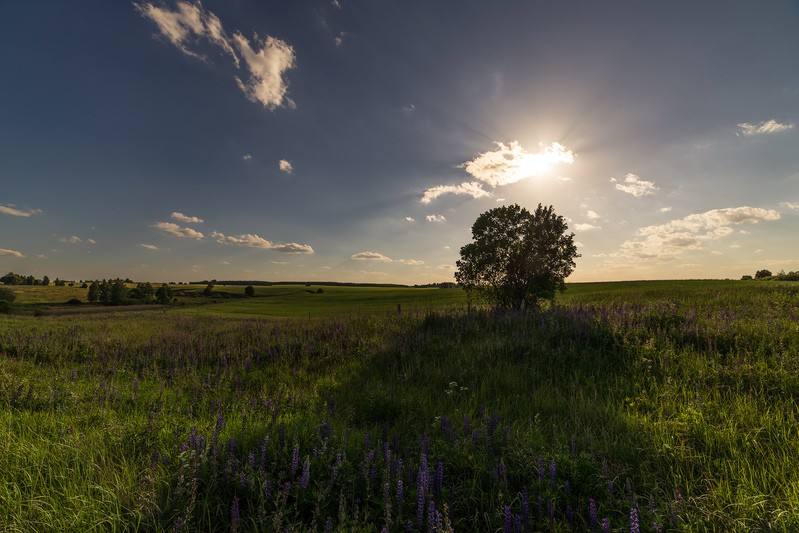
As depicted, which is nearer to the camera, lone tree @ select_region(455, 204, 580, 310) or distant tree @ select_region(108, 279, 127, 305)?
lone tree @ select_region(455, 204, 580, 310)

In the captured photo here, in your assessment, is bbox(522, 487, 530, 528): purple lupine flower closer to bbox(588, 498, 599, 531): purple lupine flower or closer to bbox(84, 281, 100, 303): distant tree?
bbox(588, 498, 599, 531): purple lupine flower

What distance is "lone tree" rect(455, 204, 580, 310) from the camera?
54.1 ft

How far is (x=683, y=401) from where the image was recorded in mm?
4477

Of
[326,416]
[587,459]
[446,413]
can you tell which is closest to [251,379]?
[326,416]

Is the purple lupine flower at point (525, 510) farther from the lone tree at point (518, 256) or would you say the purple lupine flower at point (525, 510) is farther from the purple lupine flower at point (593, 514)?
the lone tree at point (518, 256)

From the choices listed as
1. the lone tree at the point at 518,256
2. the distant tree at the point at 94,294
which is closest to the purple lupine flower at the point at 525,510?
the lone tree at the point at 518,256

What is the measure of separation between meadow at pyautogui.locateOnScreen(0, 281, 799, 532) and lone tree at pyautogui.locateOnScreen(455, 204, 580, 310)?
8642mm

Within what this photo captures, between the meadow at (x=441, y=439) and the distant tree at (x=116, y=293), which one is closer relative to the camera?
the meadow at (x=441, y=439)

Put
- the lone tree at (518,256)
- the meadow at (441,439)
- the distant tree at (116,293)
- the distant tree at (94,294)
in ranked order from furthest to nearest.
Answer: the distant tree at (94,294) < the distant tree at (116,293) < the lone tree at (518,256) < the meadow at (441,439)

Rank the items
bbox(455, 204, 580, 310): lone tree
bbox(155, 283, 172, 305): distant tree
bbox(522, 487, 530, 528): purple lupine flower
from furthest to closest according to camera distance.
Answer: bbox(155, 283, 172, 305): distant tree → bbox(455, 204, 580, 310): lone tree → bbox(522, 487, 530, 528): purple lupine flower

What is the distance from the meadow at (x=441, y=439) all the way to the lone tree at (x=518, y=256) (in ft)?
28.4

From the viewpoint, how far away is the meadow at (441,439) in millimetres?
2439

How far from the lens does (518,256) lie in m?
16.6

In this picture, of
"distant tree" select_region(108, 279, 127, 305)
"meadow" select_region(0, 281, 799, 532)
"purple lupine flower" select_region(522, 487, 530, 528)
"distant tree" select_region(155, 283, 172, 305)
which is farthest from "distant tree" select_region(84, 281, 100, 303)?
"purple lupine flower" select_region(522, 487, 530, 528)
